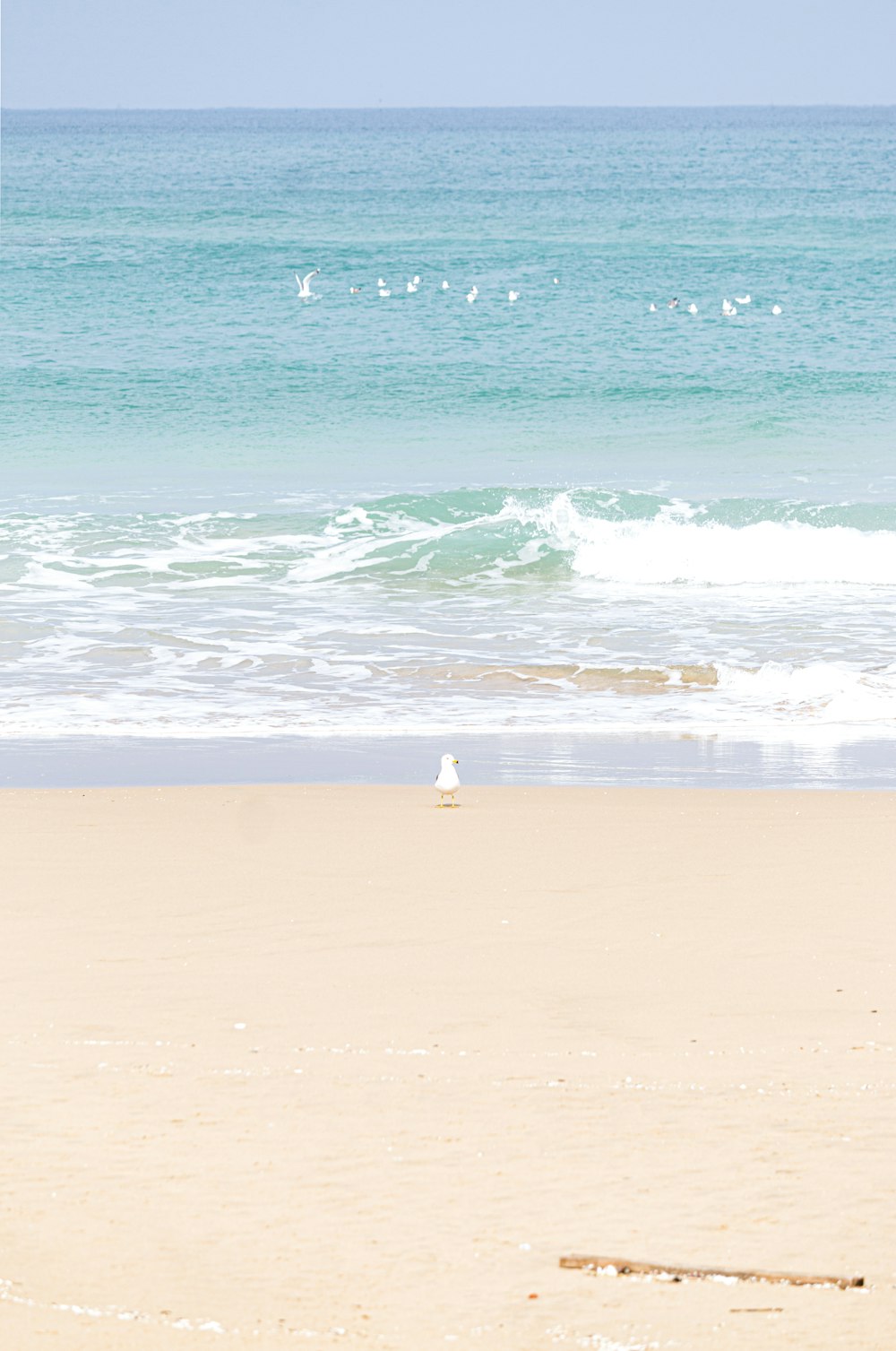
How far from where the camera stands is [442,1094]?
12.4 ft

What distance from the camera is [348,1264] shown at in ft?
10.1

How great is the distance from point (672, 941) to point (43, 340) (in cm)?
2799

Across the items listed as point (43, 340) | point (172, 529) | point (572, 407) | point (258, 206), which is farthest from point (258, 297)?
point (258, 206)

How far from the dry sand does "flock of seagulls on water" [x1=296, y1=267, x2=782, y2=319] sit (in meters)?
29.9

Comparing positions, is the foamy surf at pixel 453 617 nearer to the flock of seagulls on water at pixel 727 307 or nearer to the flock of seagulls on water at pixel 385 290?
the flock of seagulls on water at pixel 727 307

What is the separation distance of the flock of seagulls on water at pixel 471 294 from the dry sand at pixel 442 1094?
2987 cm

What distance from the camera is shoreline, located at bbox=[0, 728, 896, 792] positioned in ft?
26.0

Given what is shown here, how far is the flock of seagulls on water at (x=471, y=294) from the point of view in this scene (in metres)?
34.7

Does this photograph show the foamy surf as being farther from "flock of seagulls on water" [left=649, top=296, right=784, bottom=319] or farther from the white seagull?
the white seagull

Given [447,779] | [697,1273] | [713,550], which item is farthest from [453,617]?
[697,1273]

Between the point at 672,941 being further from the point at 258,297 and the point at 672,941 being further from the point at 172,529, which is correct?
the point at 258,297

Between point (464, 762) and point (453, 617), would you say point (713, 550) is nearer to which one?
point (453, 617)

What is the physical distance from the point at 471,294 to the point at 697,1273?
3464cm

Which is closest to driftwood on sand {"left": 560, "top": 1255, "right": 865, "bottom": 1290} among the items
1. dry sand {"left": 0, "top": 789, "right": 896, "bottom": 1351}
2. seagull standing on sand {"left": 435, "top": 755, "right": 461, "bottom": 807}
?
dry sand {"left": 0, "top": 789, "right": 896, "bottom": 1351}
